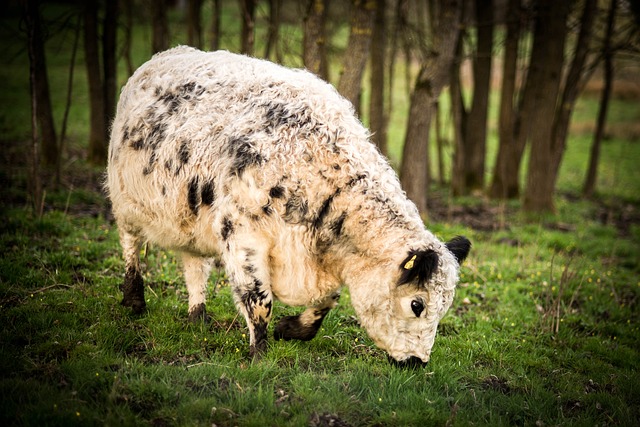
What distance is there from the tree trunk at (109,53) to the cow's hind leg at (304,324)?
8195 mm

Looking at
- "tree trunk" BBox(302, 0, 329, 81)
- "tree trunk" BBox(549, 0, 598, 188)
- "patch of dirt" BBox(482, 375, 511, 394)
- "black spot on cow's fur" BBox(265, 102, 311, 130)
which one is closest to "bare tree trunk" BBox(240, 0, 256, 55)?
"tree trunk" BBox(302, 0, 329, 81)

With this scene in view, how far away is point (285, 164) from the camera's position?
5465 millimetres

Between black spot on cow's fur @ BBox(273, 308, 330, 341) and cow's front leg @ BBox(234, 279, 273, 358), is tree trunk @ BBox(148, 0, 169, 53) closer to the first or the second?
black spot on cow's fur @ BBox(273, 308, 330, 341)

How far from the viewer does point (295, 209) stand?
5453 millimetres

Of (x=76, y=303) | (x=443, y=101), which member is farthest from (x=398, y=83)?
(x=76, y=303)

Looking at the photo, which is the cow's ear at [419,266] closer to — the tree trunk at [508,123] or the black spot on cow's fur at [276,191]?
the black spot on cow's fur at [276,191]

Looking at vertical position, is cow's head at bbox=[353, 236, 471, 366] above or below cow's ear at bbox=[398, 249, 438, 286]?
below

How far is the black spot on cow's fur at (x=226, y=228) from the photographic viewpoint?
5523mm

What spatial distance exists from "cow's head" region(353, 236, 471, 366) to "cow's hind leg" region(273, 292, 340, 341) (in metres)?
0.60

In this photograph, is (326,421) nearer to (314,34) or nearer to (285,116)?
(285,116)

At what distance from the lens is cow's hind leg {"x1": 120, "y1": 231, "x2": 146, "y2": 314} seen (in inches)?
267

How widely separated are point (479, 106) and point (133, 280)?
12.6 metres

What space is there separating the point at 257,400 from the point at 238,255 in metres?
1.39

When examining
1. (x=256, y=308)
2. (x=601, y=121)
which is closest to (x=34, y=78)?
(x=256, y=308)
